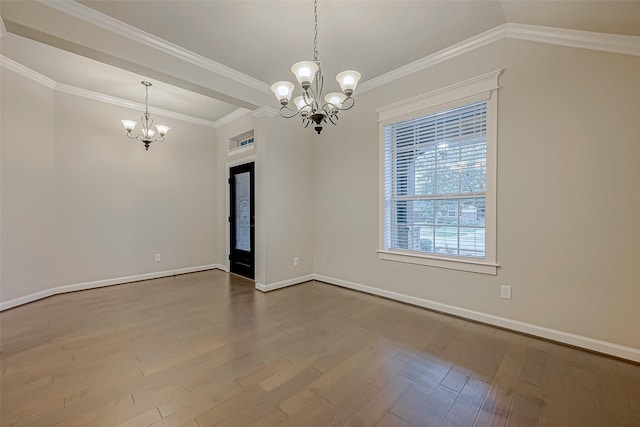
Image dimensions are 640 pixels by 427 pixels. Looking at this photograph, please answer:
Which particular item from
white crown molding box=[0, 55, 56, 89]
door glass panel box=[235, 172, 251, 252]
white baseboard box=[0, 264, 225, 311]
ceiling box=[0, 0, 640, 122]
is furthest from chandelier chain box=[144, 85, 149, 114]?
white baseboard box=[0, 264, 225, 311]

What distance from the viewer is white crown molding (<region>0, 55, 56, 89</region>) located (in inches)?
127

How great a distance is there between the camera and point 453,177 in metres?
3.16

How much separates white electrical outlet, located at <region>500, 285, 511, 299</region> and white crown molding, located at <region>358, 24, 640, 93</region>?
226 centimetres

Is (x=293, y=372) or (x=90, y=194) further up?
(x=90, y=194)

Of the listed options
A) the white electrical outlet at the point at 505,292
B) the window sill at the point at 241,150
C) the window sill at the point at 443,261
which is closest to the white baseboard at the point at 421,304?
the white electrical outlet at the point at 505,292

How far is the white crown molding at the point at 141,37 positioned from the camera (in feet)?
7.75

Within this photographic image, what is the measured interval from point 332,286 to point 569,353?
9.29ft

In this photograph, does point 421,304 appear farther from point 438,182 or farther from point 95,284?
point 95,284

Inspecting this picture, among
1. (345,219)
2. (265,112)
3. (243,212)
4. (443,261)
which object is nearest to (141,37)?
(265,112)

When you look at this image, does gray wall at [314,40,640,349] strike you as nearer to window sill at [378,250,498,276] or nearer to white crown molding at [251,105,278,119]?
window sill at [378,250,498,276]

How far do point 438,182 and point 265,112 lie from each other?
2680 mm

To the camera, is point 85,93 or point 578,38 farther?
point 85,93

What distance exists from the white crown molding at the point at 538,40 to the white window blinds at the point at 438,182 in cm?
64

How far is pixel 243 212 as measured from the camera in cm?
525
